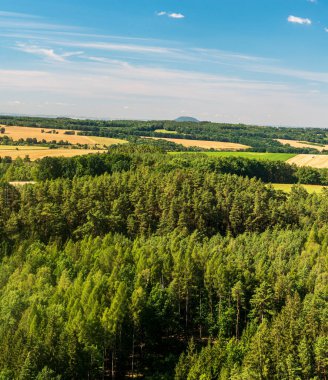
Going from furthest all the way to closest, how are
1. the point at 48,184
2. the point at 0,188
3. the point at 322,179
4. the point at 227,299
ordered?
the point at 322,179 → the point at 48,184 → the point at 0,188 → the point at 227,299

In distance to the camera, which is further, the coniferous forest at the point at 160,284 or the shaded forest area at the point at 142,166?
the shaded forest area at the point at 142,166

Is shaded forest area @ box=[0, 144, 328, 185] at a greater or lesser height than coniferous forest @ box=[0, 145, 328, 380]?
greater

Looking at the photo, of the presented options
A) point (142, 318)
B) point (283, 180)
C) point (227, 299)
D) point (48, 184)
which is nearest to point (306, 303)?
point (227, 299)

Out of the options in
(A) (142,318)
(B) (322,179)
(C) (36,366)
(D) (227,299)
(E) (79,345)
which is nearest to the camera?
(C) (36,366)

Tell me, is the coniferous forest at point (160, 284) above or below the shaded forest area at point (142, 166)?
below

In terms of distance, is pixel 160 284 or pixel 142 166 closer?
pixel 160 284

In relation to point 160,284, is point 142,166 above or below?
above

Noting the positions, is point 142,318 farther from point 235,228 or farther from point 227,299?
point 235,228

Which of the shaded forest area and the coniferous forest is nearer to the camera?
the coniferous forest
